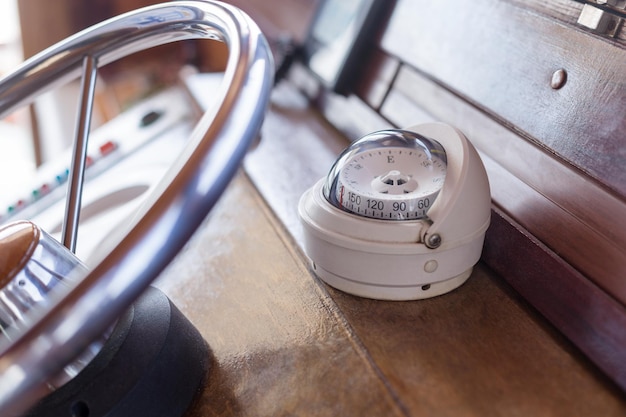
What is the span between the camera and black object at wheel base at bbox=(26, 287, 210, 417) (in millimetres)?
587

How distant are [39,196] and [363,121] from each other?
0.71 m

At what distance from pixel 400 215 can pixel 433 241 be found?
0.05m

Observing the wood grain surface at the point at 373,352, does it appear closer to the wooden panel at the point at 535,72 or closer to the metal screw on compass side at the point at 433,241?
the metal screw on compass side at the point at 433,241

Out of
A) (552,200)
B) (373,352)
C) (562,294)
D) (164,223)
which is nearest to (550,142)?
(552,200)

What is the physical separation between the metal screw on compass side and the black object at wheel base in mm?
284

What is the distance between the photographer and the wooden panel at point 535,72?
68 centimetres

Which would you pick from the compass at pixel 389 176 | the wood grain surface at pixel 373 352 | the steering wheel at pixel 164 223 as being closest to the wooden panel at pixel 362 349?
the wood grain surface at pixel 373 352

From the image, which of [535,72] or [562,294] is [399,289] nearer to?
[562,294]

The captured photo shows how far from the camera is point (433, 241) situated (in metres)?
0.67


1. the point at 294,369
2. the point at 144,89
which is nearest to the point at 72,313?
the point at 294,369

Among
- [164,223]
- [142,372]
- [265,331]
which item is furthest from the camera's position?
[265,331]

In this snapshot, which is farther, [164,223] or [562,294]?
[562,294]

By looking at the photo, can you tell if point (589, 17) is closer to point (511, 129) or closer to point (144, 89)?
point (511, 129)

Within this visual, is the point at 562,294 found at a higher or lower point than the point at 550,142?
lower
